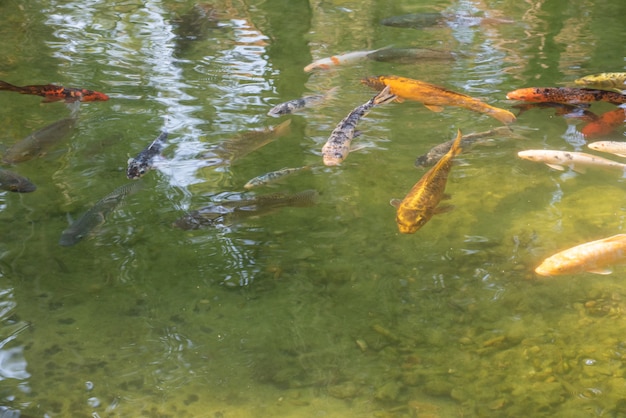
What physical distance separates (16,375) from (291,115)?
3451mm

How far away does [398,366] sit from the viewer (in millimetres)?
3139

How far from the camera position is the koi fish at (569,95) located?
5.24 metres

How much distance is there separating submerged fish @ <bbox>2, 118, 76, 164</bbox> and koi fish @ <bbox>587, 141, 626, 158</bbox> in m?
4.39

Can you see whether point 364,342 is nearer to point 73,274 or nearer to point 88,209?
point 73,274

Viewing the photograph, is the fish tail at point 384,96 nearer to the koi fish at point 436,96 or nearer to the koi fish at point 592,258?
the koi fish at point 436,96

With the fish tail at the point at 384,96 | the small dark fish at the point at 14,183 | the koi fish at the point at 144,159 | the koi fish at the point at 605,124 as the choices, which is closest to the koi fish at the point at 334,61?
the fish tail at the point at 384,96

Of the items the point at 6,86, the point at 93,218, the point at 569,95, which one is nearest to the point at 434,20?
the point at 569,95

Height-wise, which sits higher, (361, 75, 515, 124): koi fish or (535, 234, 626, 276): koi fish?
(361, 75, 515, 124): koi fish

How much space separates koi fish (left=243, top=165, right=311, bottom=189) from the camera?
4445 mm

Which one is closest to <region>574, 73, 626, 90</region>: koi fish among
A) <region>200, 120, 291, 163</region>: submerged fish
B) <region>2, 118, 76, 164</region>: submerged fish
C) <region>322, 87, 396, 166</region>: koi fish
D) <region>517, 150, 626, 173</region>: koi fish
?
<region>517, 150, 626, 173</region>: koi fish

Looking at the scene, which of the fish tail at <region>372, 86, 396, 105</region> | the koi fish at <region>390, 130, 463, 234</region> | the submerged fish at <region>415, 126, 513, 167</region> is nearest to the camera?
the koi fish at <region>390, 130, 463, 234</region>

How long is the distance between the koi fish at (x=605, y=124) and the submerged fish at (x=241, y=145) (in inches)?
110

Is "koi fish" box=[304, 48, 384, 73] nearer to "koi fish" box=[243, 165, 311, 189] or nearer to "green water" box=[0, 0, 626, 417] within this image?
"green water" box=[0, 0, 626, 417]

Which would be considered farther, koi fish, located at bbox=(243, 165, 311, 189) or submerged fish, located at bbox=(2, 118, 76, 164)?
submerged fish, located at bbox=(2, 118, 76, 164)
